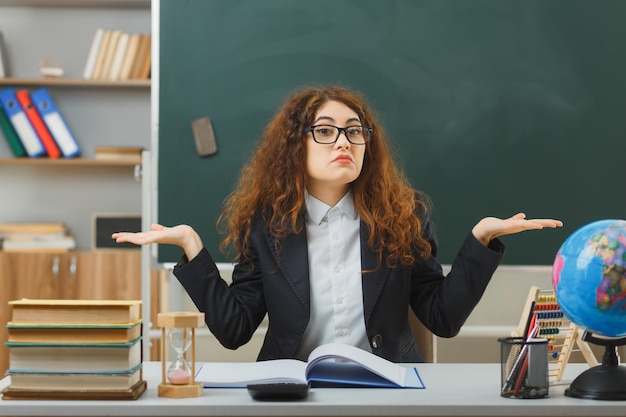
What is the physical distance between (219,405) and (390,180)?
3.47 ft

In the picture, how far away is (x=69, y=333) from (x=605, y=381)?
927 mm

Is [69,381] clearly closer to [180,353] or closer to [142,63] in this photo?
[180,353]

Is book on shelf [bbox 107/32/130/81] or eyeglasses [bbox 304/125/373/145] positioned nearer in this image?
eyeglasses [bbox 304/125/373/145]

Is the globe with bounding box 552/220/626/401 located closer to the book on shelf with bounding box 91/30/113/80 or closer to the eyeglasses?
the eyeglasses

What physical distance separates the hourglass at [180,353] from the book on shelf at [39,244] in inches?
111

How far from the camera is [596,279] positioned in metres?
1.43

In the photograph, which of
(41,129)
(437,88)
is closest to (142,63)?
(41,129)

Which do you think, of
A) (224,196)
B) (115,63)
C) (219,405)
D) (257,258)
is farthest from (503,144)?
(219,405)

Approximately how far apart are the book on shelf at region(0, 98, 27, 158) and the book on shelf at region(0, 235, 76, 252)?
0.45 m

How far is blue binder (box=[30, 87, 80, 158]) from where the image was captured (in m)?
4.25

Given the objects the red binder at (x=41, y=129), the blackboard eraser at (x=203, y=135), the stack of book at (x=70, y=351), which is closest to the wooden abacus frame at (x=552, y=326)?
the stack of book at (x=70, y=351)

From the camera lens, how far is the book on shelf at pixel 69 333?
1.44 metres

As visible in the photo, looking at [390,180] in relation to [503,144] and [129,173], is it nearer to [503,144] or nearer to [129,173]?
[503,144]

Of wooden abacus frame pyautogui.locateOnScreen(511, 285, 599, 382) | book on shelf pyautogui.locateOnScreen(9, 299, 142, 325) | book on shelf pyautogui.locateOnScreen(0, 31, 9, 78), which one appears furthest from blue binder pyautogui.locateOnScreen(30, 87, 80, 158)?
wooden abacus frame pyautogui.locateOnScreen(511, 285, 599, 382)
